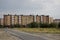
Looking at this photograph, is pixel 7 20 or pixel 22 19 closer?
pixel 7 20

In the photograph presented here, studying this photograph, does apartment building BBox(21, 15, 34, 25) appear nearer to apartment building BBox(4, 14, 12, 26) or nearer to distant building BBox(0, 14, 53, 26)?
distant building BBox(0, 14, 53, 26)

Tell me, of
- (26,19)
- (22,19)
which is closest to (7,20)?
(22,19)

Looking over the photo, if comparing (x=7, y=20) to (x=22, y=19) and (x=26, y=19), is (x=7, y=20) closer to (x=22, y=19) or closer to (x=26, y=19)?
(x=22, y=19)

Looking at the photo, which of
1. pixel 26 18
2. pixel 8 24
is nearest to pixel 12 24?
pixel 8 24

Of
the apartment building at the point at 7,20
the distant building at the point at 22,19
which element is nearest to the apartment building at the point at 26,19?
the distant building at the point at 22,19

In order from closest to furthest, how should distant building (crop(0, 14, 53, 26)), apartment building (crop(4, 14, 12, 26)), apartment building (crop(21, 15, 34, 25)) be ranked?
apartment building (crop(4, 14, 12, 26)) → distant building (crop(0, 14, 53, 26)) → apartment building (crop(21, 15, 34, 25))

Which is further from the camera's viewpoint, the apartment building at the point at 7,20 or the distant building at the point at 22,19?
the distant building at the point at 22,19

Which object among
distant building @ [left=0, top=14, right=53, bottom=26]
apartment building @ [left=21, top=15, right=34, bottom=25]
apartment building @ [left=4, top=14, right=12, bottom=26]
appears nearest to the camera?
apartment building @ [left=4, top=14, right=12, bottom=26]

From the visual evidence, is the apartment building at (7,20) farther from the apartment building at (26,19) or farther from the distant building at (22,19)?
the apartment building at (26,19)

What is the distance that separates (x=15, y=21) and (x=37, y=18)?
61.9 feet

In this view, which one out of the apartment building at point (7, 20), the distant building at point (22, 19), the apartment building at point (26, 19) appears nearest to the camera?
the apartment building at point (7, 20)

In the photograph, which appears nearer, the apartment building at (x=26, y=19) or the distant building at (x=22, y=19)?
the distant building at (x=22, y=19)

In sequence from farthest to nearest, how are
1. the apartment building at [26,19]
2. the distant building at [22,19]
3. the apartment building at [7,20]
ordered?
the apartment building at [26,19]
the distant building at [22,19]
the apartment building at [7,20]

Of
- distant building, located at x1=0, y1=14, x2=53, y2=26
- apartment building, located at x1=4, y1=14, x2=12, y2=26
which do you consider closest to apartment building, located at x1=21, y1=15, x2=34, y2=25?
distant building, located at x1=0, y1=14, x2=53, y2=26
